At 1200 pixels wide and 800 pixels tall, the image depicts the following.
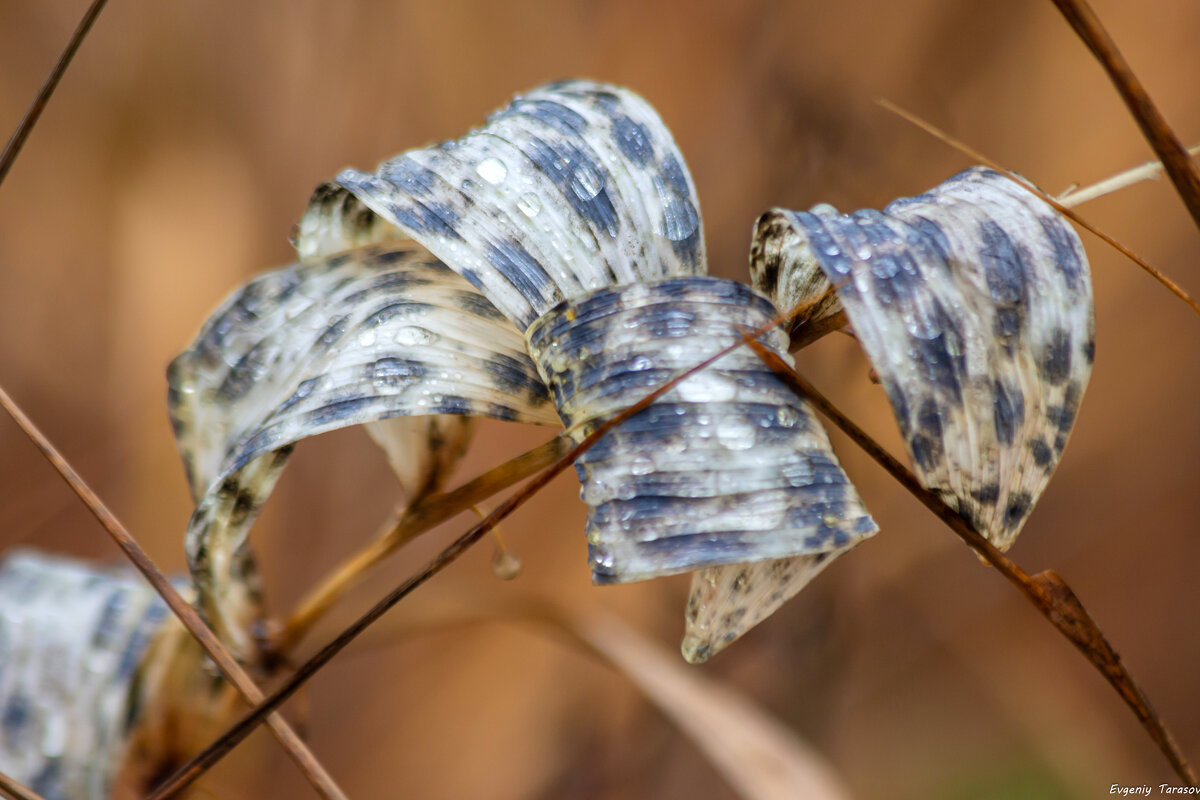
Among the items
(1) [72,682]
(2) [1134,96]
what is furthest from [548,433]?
(2) [1134,96]

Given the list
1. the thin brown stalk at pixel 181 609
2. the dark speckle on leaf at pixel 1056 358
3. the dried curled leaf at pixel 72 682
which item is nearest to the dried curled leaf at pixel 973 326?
the dark speckle on leaf at pixel 1056 358

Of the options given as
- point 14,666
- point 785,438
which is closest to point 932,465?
point 785,438

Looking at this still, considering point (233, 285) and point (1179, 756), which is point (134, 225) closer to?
point (233, 285)

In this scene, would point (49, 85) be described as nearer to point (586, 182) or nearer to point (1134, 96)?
point (586, 182)

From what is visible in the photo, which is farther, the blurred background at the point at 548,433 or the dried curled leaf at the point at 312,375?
the blurred background at the point at 548,433

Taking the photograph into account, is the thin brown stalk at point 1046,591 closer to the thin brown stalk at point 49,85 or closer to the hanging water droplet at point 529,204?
the hanging water droplet at point 529,204

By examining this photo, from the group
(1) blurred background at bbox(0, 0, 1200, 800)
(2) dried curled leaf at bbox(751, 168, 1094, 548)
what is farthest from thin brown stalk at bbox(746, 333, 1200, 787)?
(1) blurred background at bbox(0, 0, 1200, 800)
